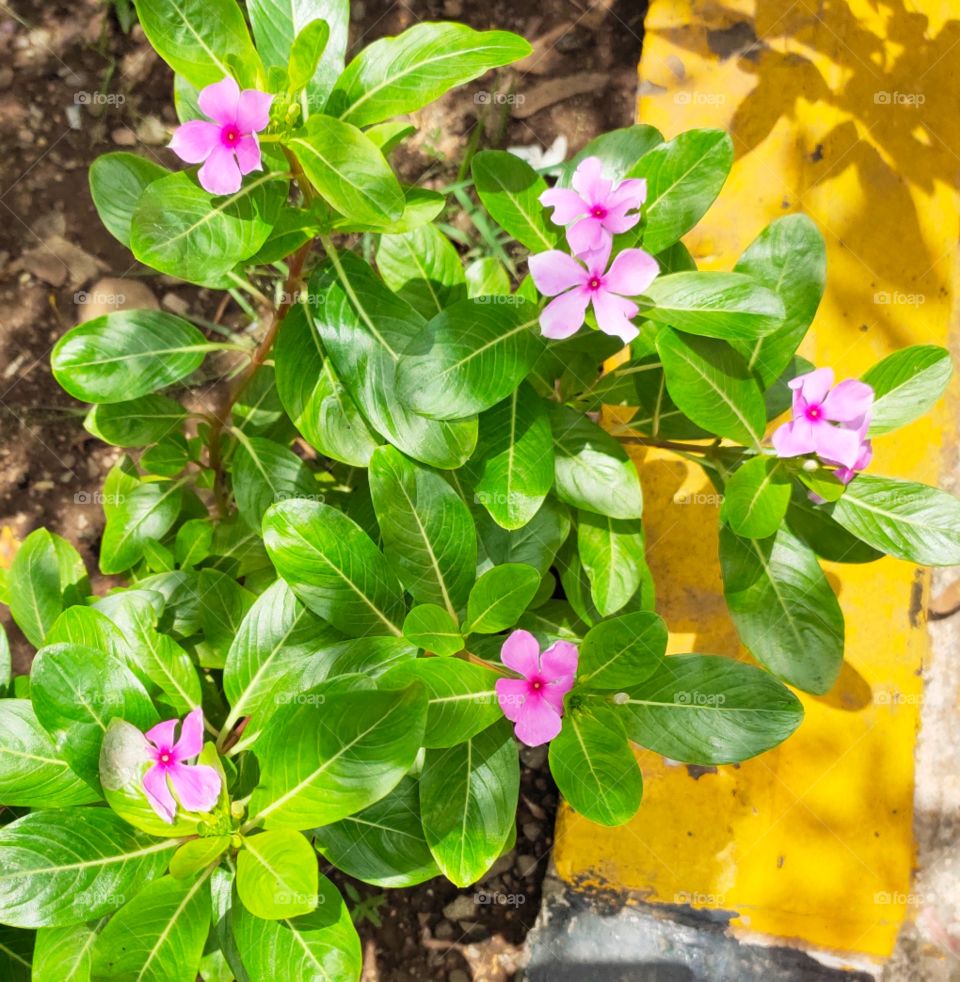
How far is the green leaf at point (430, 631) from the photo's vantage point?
62.4 inches

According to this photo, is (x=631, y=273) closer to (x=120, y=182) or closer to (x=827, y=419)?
(x=827, y=419)

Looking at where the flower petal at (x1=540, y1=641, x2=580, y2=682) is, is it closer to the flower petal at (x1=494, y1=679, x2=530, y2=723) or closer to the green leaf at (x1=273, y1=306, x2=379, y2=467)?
the flower petal at (x1=494, y1=679, x2=530, y2=723)

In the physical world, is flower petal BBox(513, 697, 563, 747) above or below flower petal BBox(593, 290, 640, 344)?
below

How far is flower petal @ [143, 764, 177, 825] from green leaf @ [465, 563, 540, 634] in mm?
553

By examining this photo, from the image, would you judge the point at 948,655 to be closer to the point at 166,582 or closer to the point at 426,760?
the point at 426,760

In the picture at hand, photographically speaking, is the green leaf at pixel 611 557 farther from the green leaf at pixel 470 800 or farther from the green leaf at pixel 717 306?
the green leaf at pixel 717 306

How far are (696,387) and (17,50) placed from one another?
2.55 meters

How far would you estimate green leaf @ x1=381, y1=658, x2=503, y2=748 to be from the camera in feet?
4.91

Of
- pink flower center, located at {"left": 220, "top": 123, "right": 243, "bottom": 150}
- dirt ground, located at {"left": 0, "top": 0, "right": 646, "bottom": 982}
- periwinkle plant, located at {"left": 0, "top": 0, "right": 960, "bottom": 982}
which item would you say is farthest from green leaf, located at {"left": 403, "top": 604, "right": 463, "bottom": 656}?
dirt ground, located at {"left": 0, "top": 0, "right": 646, "bottom": 982}

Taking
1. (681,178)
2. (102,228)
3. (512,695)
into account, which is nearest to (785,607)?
(512,695)

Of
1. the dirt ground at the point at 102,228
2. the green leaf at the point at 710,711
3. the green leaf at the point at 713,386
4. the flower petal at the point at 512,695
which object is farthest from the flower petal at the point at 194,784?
the dirt ground at the point at 102,228

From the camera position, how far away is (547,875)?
101 inches

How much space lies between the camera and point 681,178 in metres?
1.62

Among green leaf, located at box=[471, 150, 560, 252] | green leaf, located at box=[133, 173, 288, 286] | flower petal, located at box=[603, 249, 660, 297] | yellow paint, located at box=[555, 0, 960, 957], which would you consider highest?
green leaf, located at box=[133, 173, 288, 286]
